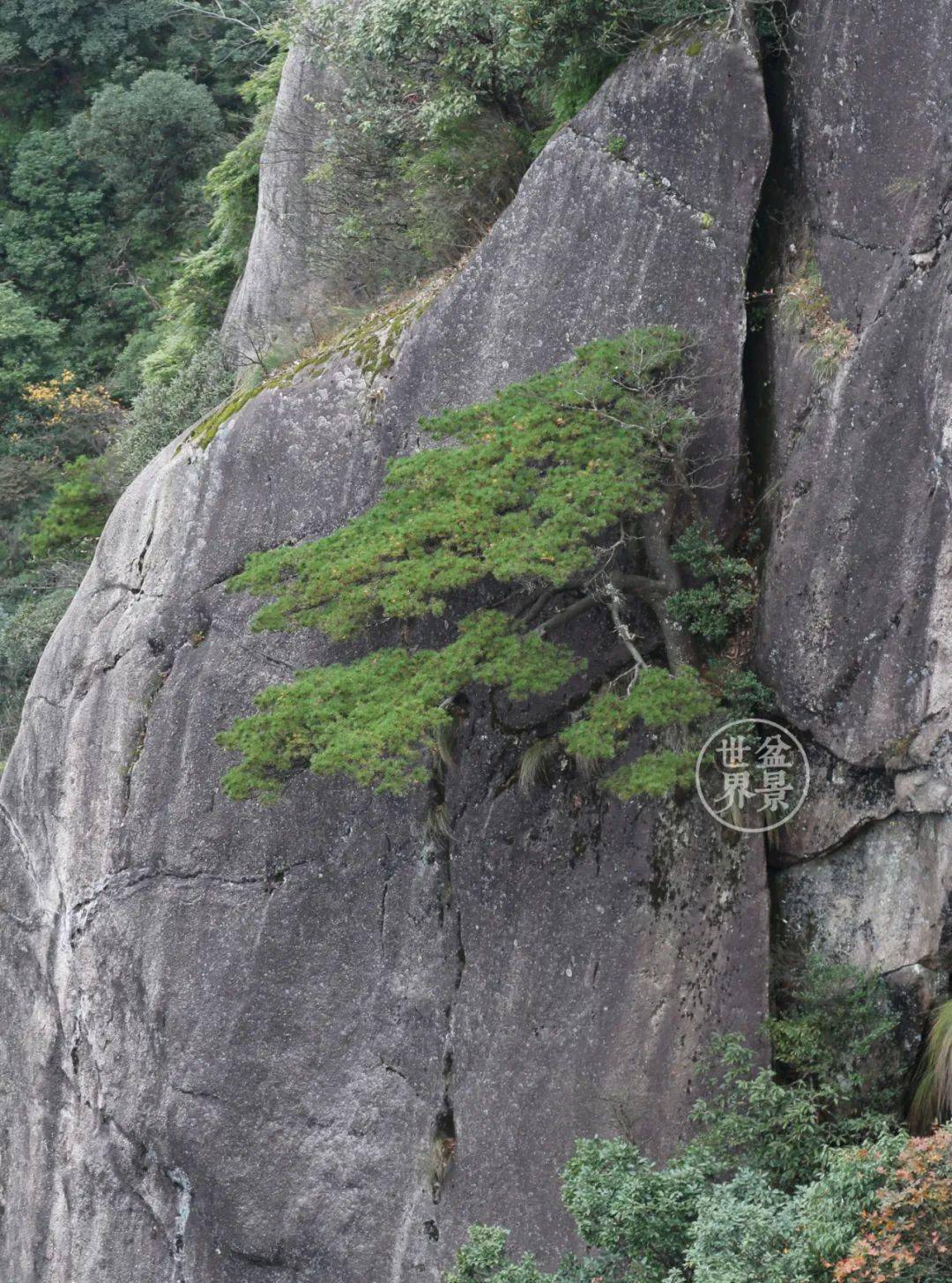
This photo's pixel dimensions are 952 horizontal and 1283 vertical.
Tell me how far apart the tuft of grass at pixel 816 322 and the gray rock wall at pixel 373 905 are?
40 cm

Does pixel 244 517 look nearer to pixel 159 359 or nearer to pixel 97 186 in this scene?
pixel 159 359

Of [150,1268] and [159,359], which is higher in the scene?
[159,359]

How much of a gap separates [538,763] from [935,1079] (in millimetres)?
3435

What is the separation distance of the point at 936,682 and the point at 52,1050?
358 inches

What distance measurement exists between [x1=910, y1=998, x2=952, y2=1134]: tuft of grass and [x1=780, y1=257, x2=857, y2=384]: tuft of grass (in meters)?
4.42

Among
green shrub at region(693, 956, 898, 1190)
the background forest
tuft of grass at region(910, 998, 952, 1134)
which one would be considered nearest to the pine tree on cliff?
green shrub at region(693, 956, 898, 1190)

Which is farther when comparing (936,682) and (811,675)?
(811,675)

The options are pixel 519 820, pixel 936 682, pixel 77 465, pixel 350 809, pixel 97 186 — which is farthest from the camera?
pixel 97 186

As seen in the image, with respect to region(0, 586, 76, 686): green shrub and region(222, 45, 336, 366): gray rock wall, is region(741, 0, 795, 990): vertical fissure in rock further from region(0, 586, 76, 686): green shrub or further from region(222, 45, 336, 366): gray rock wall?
region(0, 586, 76, 686): green shrub

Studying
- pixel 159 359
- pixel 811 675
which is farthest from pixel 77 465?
pixel 811 675

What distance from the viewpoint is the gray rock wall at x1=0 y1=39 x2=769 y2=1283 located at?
10.4 metres

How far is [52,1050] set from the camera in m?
14.1

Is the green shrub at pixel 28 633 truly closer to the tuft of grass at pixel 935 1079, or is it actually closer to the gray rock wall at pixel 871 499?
the gray rock wall at pixel 871 499
